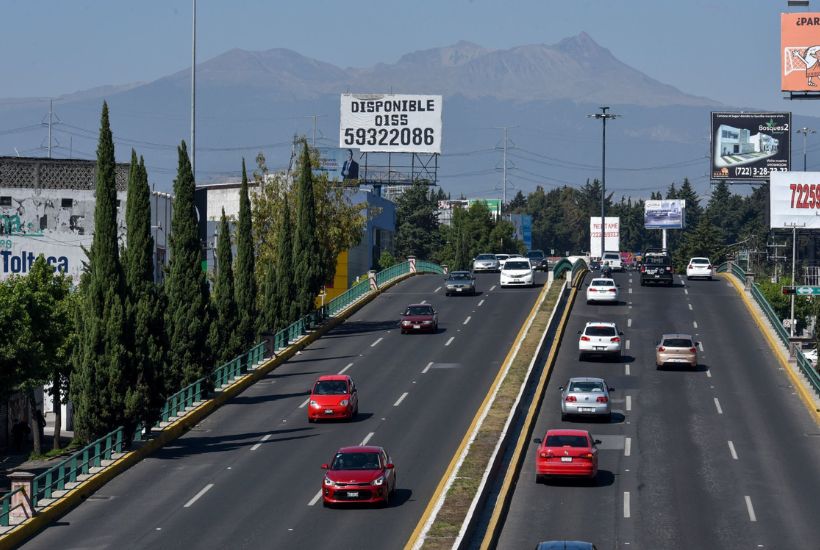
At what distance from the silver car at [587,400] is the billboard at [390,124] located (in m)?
88.7

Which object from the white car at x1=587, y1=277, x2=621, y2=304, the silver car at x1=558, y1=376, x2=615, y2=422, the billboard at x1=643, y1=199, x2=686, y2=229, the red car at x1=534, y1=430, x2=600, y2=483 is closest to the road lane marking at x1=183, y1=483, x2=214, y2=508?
the red car at x1=534, y1=430, x2=600, y2=483

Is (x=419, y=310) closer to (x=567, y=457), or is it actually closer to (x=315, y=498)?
(x=567, y=457)

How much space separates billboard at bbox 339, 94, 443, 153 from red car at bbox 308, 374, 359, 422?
87810mm

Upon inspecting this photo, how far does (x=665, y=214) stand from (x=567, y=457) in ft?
535

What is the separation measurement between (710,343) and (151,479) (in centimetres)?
3197

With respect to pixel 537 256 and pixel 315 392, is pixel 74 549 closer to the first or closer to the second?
pixel 315 392

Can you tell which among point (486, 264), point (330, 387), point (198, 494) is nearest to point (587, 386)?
point (330, 387)

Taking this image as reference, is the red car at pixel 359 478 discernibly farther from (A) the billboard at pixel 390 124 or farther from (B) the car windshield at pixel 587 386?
(A) the billboard at pixel 390 124

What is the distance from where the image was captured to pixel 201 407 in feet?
149

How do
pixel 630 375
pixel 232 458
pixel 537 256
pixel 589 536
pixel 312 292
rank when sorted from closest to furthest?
1. pixel 589 536
2. pixel 232 458
3. pixel 630 375
4. pixel 312 292
5. pixel 537 256

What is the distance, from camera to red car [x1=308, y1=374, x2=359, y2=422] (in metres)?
43.1

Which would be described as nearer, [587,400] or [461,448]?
[461,448]

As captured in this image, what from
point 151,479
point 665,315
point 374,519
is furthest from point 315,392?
point 665,315

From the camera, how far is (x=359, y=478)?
3094 cm
